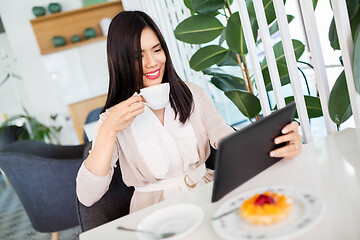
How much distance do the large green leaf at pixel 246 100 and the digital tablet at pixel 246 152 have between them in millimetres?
616

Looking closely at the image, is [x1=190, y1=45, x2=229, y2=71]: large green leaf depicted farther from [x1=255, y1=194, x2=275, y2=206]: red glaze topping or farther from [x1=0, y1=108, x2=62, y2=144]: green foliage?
[x1=0, y1=108, x2=62, y2=144]: green foliage

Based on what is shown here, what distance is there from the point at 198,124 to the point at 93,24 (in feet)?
13.2

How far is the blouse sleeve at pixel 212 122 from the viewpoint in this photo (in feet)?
4.68

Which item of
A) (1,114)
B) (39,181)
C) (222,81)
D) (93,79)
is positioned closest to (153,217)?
(222,81)

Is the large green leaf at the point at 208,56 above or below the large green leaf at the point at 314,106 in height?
above

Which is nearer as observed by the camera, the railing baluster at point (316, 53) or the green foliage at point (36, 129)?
the railing baluster at point (316, 53)

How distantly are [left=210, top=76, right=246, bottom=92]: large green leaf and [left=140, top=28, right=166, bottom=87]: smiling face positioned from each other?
423 mm

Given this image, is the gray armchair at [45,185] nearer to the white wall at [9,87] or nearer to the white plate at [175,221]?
the white plate at [175,221]

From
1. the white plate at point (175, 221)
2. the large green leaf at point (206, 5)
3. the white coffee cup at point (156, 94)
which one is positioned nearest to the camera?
the white plate at point (175, 221)

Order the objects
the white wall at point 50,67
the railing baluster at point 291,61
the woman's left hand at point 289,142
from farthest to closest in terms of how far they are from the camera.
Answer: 1. the white wall at point 50,67
2. the railing baluster at point 291,61
3. the woman's left hand at point 289,142

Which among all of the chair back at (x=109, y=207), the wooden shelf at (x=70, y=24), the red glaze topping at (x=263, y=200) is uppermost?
the wooden shelf at (x=70, y=24)

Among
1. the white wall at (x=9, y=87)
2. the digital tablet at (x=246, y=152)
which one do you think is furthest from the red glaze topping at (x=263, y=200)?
the white wall at (x=9, y=87)

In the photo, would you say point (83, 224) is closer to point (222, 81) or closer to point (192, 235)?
point (192, 235)

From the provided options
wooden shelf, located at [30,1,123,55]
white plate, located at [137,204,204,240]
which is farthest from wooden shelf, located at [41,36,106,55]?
white plate, located at [137,204,204,240]
